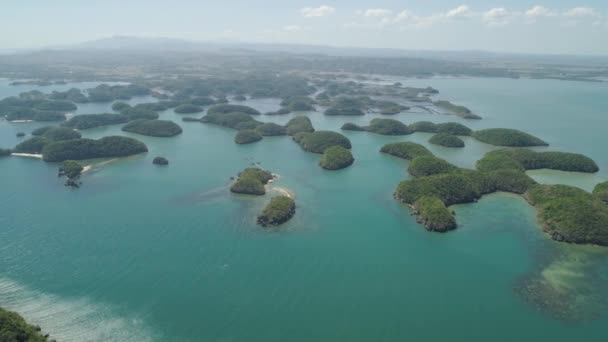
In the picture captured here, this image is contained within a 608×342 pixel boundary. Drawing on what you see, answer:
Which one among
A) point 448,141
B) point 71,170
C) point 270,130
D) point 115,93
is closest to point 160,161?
point 71,170

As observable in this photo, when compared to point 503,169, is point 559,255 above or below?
below

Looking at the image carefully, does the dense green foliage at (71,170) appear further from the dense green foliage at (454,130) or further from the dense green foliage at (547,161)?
the dense green foliage at (454,130)

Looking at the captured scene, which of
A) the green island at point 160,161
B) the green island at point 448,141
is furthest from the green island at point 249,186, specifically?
the green island at point 448,141

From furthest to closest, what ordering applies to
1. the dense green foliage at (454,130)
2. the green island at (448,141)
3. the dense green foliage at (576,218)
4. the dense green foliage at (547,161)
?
the dense green foliage at (454,130) → the green island at (448,141) → the dense green foliage at (547,161) → the dense green foliage at (576,218)

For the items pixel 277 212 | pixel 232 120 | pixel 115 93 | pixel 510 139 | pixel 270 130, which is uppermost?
pixel 510 139

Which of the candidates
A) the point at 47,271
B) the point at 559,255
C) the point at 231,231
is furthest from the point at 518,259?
the point at 47,271

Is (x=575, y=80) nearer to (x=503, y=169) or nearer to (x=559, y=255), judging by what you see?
(x=503, y=169)

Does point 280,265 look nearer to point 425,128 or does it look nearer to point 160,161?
point 160,161
